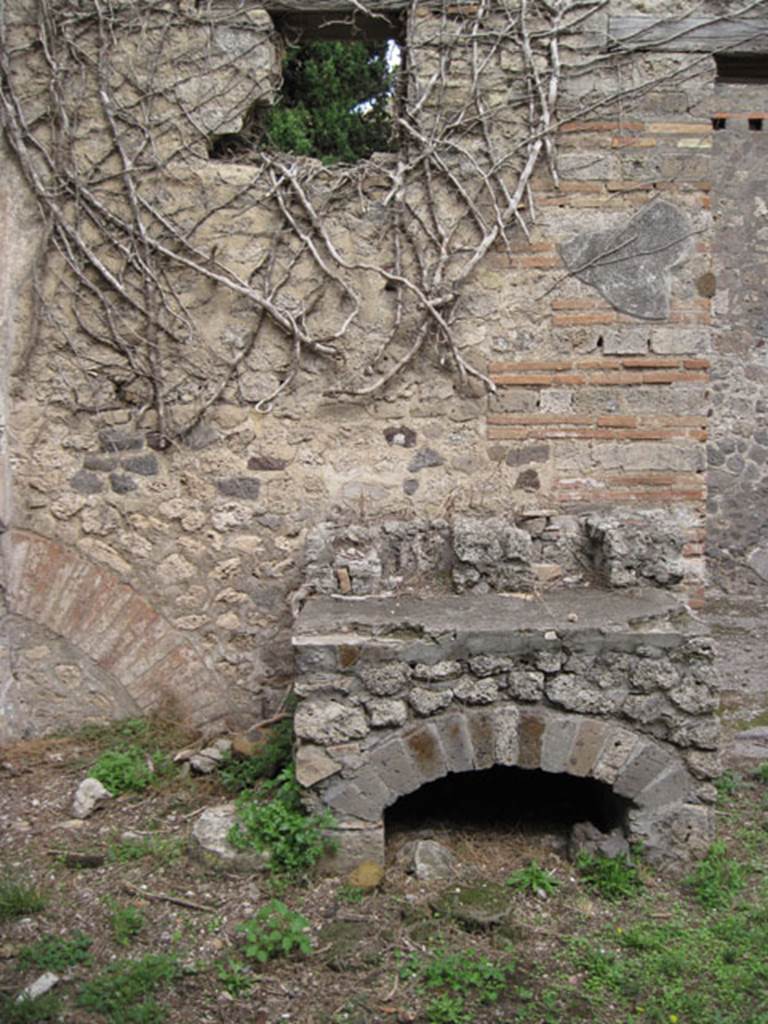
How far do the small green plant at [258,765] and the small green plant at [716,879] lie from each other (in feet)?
5.55

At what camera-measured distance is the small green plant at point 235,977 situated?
2828 millimetres

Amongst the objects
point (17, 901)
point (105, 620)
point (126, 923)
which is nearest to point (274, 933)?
point (126, 923)

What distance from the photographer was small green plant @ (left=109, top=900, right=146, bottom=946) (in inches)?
120

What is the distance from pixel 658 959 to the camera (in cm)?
303

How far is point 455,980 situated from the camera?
288 cm

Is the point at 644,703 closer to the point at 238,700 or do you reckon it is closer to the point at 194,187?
the point at 238,700

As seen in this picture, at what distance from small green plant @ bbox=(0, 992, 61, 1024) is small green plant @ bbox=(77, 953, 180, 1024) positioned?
80 millimetres

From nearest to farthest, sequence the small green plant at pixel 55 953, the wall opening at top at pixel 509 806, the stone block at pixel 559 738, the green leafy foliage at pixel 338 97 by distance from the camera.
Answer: the small green plant at pixel 55 953
the stone block at pixel 559 738
the wall opening at top at pixel 509 806
the green leafy foliage at pixel 338 97

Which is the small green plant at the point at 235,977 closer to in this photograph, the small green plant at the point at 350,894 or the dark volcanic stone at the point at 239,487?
the small green plant at the point at 350,894

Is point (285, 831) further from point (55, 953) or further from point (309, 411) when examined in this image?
point (309, 411)

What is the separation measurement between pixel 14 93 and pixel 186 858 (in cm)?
351

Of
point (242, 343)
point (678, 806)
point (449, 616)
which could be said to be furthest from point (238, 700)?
point (678, 806)

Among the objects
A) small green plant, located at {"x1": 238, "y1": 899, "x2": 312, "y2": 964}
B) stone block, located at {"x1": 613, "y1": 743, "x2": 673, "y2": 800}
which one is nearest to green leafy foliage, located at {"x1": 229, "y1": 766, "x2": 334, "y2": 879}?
small green plant, located at {"x1": 238, "y1": 899, "x2": 312, "y2": 964}

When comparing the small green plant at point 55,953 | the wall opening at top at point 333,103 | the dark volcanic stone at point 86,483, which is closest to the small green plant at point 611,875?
the small green plant at point 55,953
